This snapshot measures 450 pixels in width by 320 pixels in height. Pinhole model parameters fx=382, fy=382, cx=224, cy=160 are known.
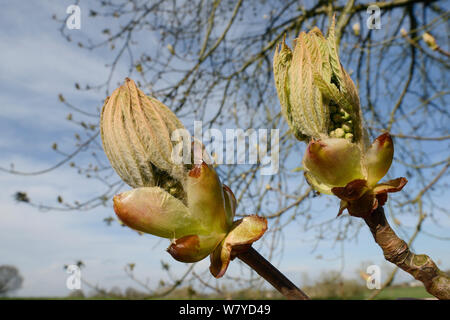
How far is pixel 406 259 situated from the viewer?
1.14 feet

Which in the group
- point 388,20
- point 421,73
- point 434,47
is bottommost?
point 434,47

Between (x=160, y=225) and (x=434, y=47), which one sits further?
(x=434, y=47)

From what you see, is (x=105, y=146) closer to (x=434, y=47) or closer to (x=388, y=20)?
(x=434, y=47)

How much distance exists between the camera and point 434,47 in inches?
30.5

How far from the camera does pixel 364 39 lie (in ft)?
7.04

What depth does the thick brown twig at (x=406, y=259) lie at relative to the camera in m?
0.33

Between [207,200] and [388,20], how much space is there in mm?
2227

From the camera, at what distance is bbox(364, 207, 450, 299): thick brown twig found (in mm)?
330

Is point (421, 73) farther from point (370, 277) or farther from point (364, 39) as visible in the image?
point (370, 277)
